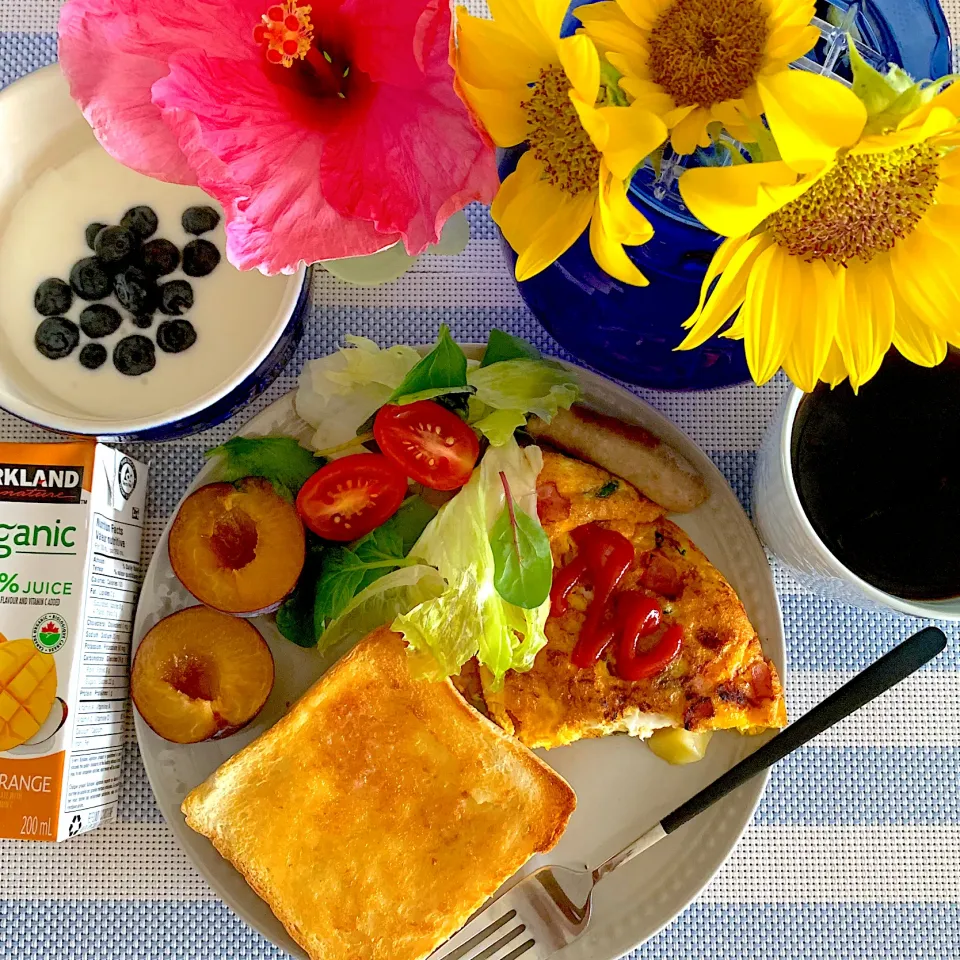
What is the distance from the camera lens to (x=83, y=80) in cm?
91

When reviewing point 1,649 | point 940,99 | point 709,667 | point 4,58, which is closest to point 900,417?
point 709,667

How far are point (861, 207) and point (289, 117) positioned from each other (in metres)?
0.54

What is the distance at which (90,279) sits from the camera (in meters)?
1.33

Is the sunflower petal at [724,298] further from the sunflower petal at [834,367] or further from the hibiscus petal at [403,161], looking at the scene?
the hibiscus petal at [403,161]

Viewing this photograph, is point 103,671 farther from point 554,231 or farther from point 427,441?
point 554,231

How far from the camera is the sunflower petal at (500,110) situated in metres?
0.75

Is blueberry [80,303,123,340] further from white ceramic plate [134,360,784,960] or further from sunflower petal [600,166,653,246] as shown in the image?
sunflower petal [600,166,653,246]

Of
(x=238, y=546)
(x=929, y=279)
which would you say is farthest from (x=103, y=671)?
(x=929, y=279)

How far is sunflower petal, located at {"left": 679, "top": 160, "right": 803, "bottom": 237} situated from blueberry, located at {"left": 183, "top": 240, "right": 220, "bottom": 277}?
89 cm

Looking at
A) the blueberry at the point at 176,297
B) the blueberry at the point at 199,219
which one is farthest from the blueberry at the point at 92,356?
the blueberry at the point at 199,219

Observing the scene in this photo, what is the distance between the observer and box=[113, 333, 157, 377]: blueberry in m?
1.33

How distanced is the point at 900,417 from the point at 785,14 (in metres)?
0.70

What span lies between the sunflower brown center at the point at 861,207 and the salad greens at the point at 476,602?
2.23 ft

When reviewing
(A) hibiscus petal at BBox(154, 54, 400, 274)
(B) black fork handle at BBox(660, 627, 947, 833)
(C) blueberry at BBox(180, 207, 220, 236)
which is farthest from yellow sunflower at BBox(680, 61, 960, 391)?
(C) blueberry at BBox(180, 207, 220, 236)
